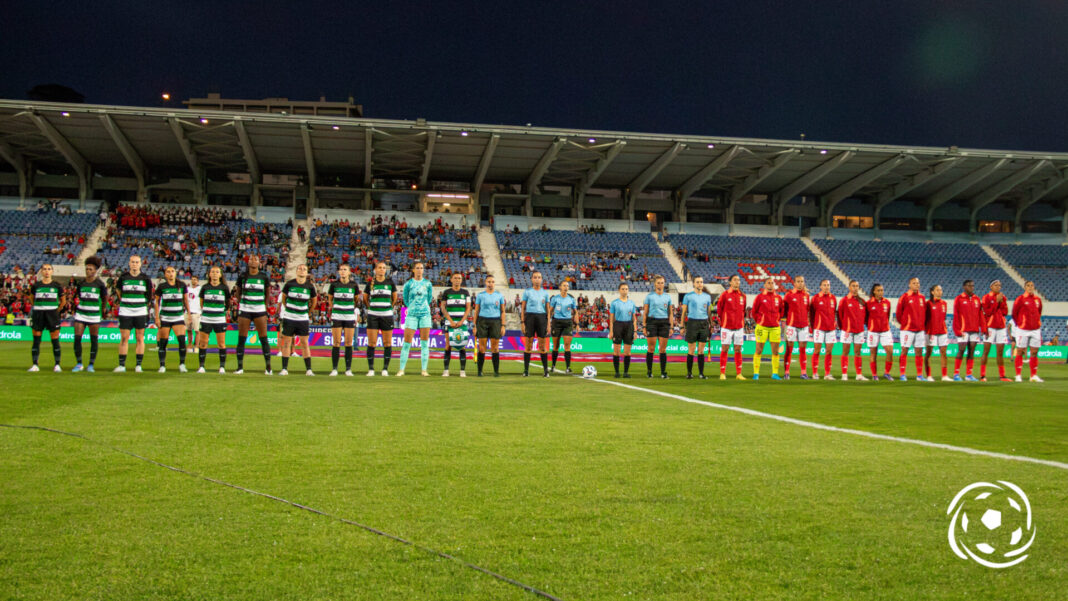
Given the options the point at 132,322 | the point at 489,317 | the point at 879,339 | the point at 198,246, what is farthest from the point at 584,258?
the point at 132,322

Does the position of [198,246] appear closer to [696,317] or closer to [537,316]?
[537,316]

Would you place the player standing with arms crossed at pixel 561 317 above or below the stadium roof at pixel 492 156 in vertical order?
below

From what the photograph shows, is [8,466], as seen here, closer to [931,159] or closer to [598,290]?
[598,290]

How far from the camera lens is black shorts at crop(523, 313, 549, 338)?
13023 mm

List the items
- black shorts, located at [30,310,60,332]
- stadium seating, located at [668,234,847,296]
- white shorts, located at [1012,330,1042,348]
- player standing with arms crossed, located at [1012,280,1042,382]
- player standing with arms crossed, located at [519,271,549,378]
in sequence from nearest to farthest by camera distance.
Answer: black shorts, located at [30,310,60,332]
player standing with arms crossed, located at [519,271,549,378]
player standing with arms crossed, located at [1012,280,1042,382]
white shorts, located at [1012,330,1042,348]
stadium seating, located at [668,234,847,296]

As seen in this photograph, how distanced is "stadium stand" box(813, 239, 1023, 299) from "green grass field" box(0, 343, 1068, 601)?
38369mm

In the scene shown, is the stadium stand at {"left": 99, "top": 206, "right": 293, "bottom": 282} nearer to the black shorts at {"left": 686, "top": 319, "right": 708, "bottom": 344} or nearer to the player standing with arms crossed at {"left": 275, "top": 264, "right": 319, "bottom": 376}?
the player standing with arms crossed at {"left": 275, "top": 264, "right": 319, "bottom": 376}

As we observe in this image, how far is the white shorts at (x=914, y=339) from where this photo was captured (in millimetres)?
13656

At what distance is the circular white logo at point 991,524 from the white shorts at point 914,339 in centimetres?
1085

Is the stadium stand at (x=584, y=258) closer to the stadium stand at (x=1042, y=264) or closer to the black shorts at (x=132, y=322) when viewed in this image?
the stadium stand at (x=1042, y=264)

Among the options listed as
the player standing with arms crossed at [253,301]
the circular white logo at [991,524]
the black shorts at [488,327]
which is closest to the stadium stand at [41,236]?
the player standing with arms crossed at [253,301]

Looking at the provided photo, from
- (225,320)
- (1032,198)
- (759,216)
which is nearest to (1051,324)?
(1032,198)

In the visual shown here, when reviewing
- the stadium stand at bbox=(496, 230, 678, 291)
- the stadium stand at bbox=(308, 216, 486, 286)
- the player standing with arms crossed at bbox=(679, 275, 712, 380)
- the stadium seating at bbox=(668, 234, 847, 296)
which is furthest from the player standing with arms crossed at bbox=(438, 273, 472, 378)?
the stadium seating at bbox=(668, 234, 847, 296)

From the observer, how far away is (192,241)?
119 ft
